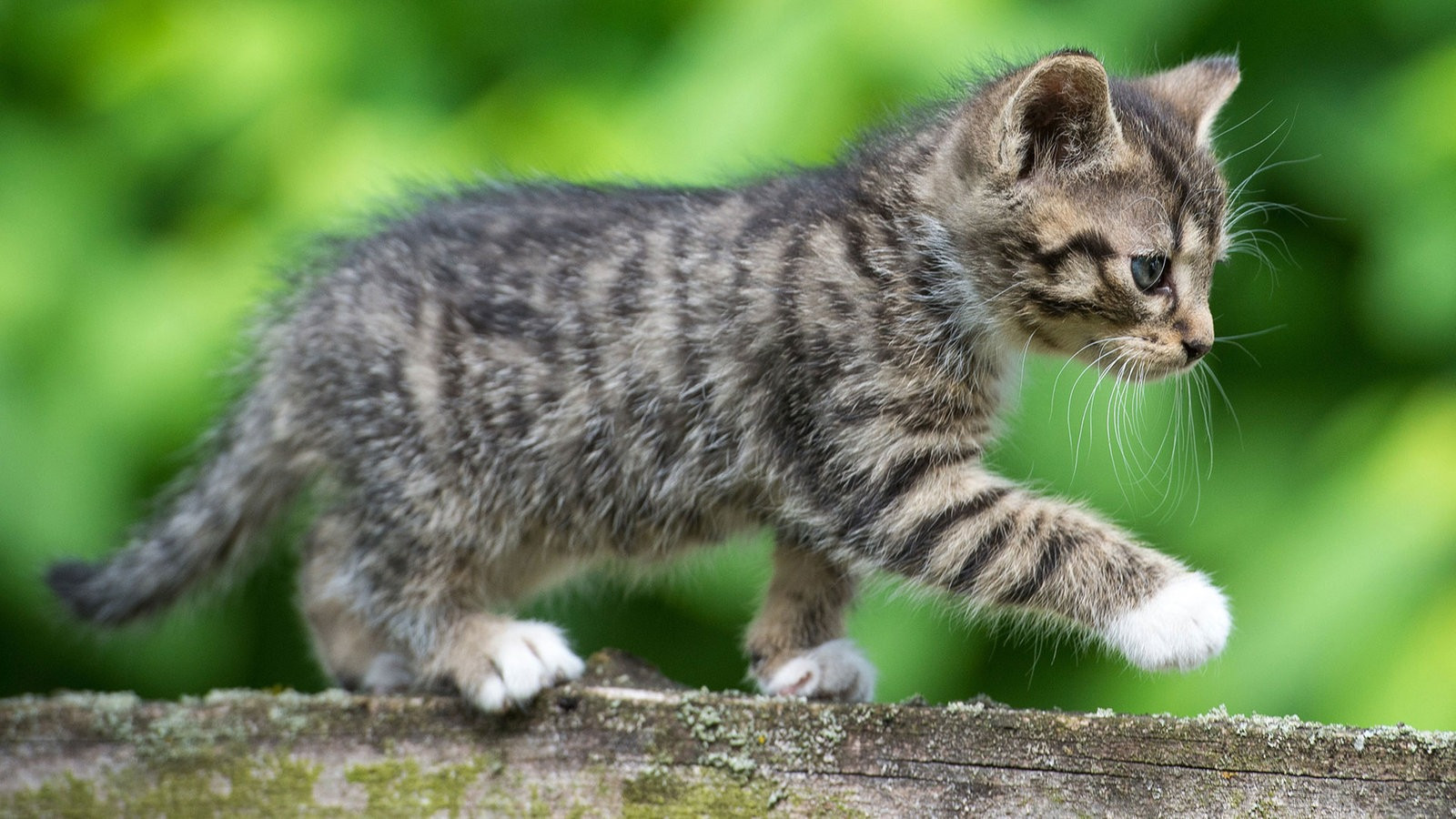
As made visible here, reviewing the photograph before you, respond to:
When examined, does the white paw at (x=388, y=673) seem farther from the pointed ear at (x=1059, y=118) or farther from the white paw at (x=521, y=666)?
the pointed ear at (x=1059, y=118)

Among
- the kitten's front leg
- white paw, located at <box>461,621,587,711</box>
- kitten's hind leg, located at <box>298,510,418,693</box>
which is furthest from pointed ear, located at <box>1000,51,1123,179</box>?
kitten's hind leg, located at <box>298,510,418,693</box>

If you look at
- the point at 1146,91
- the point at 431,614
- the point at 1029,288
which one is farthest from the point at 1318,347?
the point at 431,614

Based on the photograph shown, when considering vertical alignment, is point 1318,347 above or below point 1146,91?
below

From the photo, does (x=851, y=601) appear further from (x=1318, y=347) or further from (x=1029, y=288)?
(x=1318, y=347)

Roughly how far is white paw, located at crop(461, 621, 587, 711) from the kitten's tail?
25.6 inches

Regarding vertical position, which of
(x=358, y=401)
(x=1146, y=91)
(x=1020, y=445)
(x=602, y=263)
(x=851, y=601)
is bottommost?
(x=851, y=601)

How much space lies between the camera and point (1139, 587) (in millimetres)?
2072

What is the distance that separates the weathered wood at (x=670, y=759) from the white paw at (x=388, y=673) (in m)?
0.60

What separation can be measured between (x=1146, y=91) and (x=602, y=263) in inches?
38.7

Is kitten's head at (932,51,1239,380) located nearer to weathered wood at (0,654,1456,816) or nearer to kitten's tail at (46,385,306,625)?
weathered wood at (0,654,1456,816)

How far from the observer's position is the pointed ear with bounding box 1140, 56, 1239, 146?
7.54ft

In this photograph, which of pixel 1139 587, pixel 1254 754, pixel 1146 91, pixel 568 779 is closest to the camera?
pixel 1254 754

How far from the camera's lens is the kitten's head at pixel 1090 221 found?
2.06 metres

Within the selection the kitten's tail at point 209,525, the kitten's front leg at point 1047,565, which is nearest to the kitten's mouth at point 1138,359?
the kitten's front leg at point 1047,565
